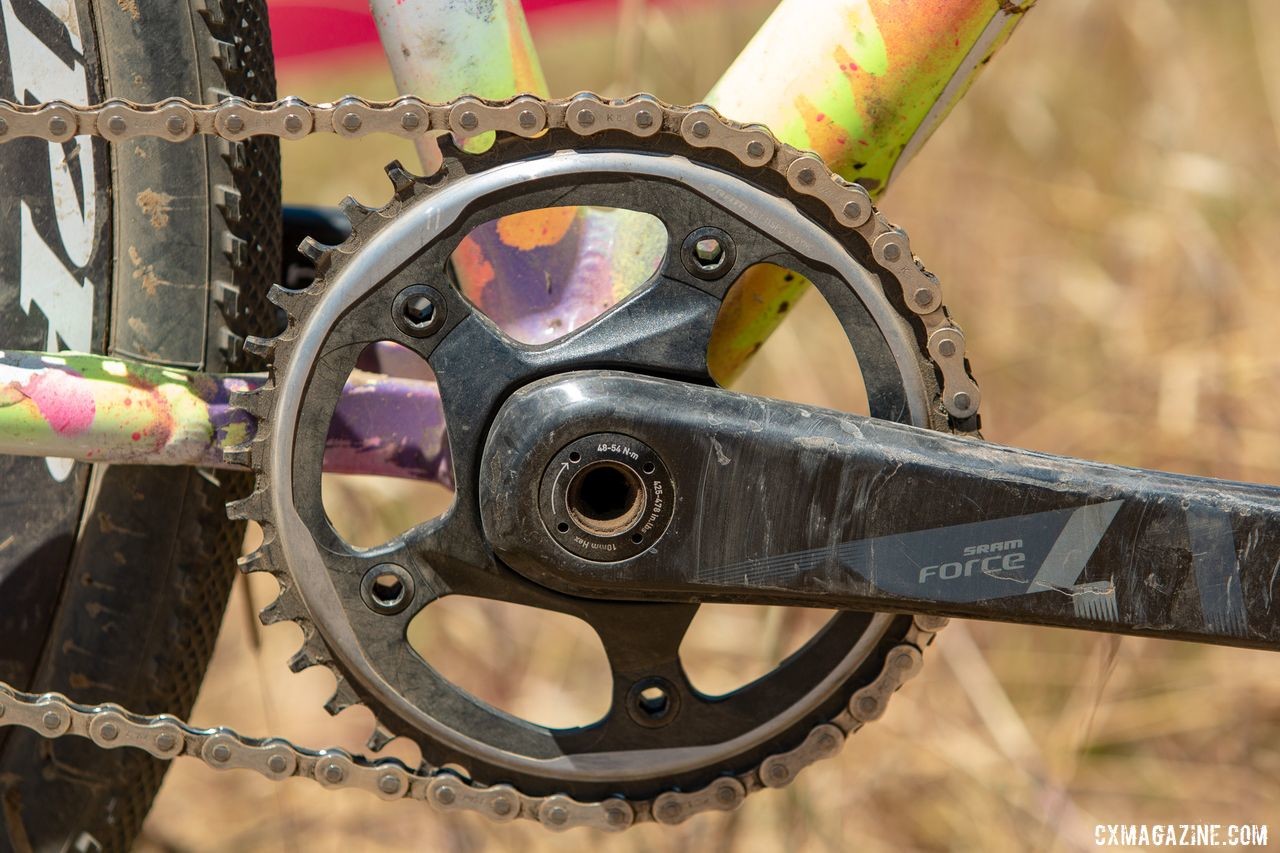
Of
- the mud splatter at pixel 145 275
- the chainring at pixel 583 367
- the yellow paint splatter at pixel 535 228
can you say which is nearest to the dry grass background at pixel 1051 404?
the chainring at pixel 583 367

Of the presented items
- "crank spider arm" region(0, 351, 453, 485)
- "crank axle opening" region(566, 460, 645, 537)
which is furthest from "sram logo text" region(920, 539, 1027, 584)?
"crank spider arm" region(0, 351, 453, 485)

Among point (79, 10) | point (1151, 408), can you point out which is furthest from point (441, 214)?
point (1151, 408)

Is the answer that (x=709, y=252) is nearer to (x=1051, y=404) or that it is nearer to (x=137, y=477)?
(x=137, y=477)

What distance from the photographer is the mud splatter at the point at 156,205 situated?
1.13m

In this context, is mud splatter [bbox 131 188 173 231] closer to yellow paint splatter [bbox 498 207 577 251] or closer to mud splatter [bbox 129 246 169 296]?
mud splatter [bbox 129 246 169 296]

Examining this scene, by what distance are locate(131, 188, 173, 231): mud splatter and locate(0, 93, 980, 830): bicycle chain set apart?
102 millimetres

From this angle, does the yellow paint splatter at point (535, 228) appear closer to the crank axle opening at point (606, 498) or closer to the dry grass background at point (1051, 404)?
the crank axle opening at point (606, 498)

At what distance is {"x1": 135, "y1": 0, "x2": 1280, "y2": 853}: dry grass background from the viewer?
1.92 m

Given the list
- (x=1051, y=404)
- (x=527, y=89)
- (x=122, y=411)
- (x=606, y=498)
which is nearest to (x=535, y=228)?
(x=527, y=89)

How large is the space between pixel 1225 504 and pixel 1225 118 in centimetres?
242

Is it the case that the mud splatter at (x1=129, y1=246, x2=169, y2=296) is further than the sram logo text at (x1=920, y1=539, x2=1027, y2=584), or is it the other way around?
the mud splatter at (x1=129, y1=246, x2=169, y2=296)

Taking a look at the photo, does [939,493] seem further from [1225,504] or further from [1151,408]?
[1151,408]

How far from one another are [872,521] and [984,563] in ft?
0.32

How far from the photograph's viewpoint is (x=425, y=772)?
1.12 m
